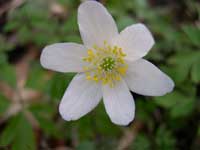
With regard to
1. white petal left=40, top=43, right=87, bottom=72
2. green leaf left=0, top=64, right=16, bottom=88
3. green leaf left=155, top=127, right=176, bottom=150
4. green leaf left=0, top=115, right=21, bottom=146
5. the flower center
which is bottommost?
green leaf left=155, top=127, right=176, bottom=150

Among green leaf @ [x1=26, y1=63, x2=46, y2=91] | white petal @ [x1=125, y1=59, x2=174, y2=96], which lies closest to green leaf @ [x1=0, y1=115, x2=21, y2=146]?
green leaf @ [x1=26, y1=63, x2=46, y2=91]

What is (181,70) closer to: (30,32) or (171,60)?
(171,60)

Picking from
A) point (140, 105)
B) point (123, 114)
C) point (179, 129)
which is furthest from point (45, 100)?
point (123, 114)

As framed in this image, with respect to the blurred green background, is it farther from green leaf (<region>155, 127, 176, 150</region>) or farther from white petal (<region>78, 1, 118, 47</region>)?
white petal (<region>78, 1, 118, 47</region>)

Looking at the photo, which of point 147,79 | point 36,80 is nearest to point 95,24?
point 147,79

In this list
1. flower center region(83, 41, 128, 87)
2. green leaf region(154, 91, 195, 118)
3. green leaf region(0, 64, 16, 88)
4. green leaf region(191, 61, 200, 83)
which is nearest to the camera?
flower center region(83, 41, 128, 87)

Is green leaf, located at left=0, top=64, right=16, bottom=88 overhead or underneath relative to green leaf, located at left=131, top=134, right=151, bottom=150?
overhead

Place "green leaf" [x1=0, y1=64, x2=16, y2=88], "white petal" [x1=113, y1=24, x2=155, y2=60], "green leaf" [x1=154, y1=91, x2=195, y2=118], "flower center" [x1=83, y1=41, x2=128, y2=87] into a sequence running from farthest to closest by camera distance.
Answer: "green leaf" [x1=0, y1=64, x2=16, y2=88] → "green leaf" [x1=154, y1=91, x2=195, y2=118] → "flower center" [x1=83, y1=41, x2=128, y2=87] → "white petal" [x1=113, y1=24, x2=155, y2=60]

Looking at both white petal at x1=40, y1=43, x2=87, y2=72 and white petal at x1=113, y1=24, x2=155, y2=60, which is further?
white petal at x1=40, y1=43, x2=87, y2=72
